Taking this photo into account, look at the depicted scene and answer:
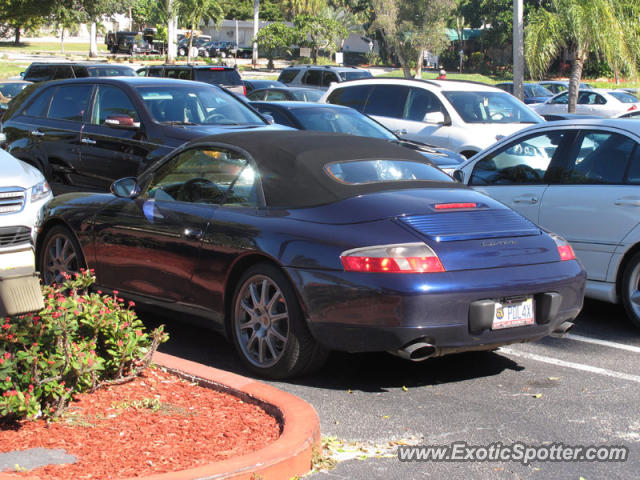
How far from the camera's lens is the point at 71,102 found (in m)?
11.5

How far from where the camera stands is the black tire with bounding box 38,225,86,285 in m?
7.31

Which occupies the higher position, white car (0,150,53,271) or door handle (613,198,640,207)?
door handle (613,198,640,207)

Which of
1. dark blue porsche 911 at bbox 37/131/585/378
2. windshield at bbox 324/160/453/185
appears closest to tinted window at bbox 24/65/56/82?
dark blue porsche 911 at bbox 37/131/585/378

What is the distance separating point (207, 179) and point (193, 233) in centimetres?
47

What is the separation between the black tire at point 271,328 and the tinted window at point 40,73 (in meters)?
19.9

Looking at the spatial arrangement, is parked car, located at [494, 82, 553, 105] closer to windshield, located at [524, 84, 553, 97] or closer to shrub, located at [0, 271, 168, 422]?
windshield, located at [524, 84, 553, 97]


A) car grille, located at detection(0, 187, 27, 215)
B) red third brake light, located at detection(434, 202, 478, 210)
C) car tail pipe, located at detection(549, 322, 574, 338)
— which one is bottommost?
car tail pipe, located at detection(549, 322, 574, 338)

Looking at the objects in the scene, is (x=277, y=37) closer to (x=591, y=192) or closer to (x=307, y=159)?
(x=591, y=192)

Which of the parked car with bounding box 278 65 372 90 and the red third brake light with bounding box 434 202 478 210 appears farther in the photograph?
the parked car with bounding box 278 65 372 90

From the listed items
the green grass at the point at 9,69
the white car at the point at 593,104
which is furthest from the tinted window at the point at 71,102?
the green grass at the point at 9,69

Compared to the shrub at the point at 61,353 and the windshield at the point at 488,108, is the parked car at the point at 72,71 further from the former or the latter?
the shrub at the point at 61,353

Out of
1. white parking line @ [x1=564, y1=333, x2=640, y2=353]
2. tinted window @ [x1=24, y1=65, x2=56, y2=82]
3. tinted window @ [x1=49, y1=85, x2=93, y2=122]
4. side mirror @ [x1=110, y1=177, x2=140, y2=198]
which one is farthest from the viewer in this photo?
tinted window @ [x1=24, y1=65, x2=56, y2=82]

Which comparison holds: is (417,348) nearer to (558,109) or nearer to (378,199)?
(378,199)

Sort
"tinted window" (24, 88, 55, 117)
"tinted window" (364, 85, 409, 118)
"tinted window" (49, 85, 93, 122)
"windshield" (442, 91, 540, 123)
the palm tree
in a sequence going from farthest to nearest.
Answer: the palm tree, "tinted window" (364, 85, 409, 118), "windshield" (442, 91, 540, 123), "tinted window" (24, 88, 55, 117), "tinted window" (49, 85, 93, 122)
